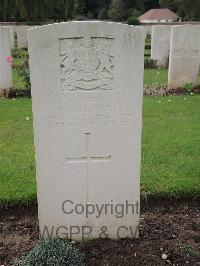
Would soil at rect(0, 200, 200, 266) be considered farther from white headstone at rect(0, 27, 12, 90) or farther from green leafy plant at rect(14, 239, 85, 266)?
white headstone at rect(0, 27, 12, 90)

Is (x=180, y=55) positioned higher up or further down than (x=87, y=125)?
higher up

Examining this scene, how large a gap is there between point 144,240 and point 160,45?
12967mm

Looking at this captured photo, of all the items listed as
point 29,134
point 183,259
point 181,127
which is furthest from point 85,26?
point 181,127

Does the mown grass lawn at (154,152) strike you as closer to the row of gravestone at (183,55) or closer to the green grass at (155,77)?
the row of gravestone at (183,55)

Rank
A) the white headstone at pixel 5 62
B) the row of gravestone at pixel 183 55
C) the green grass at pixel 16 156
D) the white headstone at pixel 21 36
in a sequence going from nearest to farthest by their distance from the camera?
1. the green grass at pixel 16 156
2. the white headstone at pixel 5 62
3. the row of gravestone at pixel 183 55
4. the white headstone at pixel 21 36

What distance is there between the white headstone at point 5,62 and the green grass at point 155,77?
3827 mm

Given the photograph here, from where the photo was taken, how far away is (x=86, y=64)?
9.73ft

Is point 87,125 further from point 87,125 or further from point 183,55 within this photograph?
point 183,55

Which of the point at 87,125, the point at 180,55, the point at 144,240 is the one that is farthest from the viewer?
the point at 180,55

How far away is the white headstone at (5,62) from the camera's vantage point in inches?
A: 364

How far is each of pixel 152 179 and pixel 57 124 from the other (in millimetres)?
1793

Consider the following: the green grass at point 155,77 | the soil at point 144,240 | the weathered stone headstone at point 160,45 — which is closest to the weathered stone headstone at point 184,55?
the green grass at point 155,77

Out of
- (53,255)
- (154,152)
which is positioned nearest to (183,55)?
(154,152)

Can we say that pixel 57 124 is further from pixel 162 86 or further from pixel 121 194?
pixel 162 86
